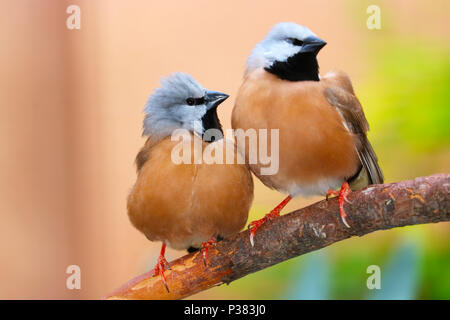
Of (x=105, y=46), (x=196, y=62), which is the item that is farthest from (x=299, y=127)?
(x=105, y=46)

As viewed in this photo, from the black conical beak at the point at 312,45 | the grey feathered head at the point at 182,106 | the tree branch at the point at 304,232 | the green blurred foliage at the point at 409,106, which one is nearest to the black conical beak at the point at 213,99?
the grey feathered head at the point at 182,106

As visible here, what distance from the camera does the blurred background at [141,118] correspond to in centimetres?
175

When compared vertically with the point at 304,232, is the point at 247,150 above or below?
above

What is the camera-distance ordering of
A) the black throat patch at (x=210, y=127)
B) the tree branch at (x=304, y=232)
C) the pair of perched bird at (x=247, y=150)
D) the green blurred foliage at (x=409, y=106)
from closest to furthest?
1. the tree branch at (x=304, y=232)
2. the pair of perched bird at (x=247, y=150)
3. the black throat patch at (x=210, y=127)
4. the green blurred foliage at (x=409, y=106)

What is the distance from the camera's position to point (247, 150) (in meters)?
1.45

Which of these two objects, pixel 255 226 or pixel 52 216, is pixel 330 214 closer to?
pixel 255 226

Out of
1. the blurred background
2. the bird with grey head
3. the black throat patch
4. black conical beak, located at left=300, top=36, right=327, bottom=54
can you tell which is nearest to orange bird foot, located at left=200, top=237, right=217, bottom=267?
the bird with grey head

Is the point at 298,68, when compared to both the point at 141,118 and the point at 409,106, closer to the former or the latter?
the point at 409,106

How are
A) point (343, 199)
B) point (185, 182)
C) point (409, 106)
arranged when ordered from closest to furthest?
point (343, 199) < point (185, 182) < point (409, 106)

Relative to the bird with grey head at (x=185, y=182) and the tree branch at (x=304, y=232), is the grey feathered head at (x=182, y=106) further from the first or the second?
the tree branch at (x=304, y=232)

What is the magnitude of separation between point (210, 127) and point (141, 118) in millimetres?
768

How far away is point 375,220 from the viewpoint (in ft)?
4.21

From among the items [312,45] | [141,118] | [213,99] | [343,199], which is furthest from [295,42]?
[141,118]

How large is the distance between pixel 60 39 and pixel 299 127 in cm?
152
